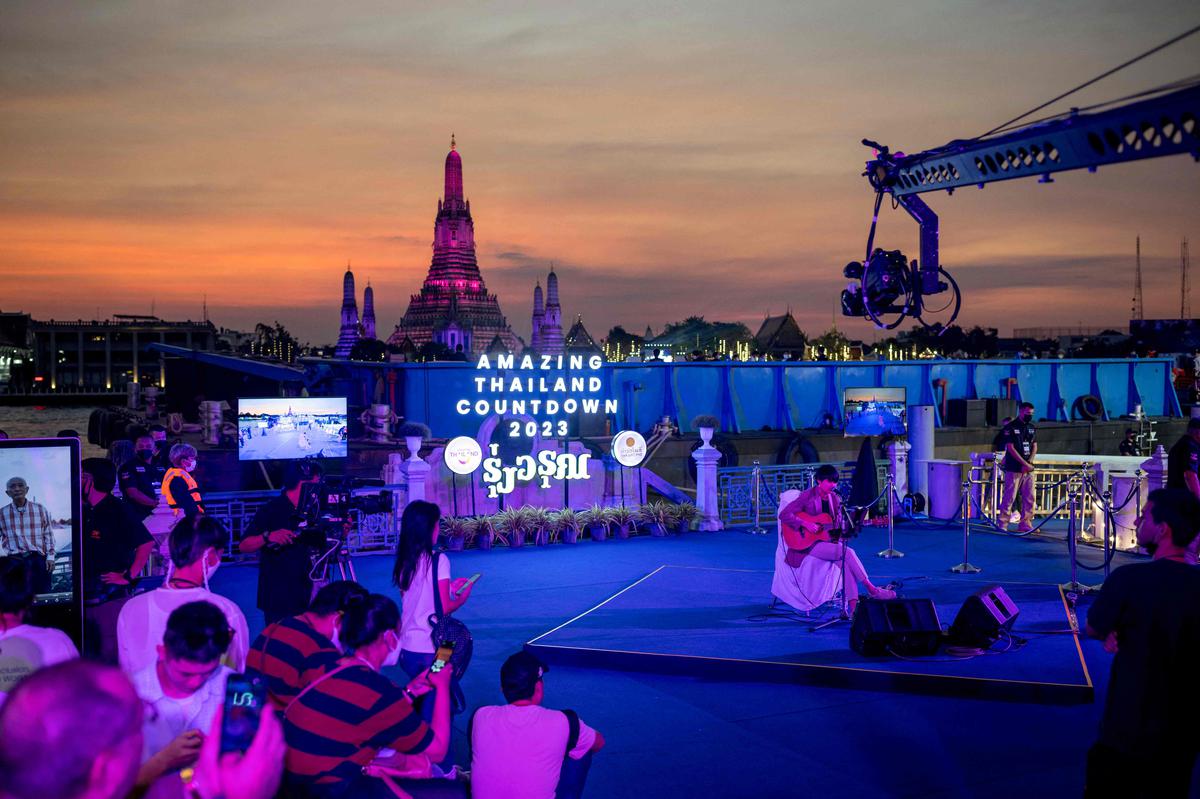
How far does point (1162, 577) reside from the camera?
4.79 m

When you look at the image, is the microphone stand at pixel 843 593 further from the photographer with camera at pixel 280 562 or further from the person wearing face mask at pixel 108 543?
the person wearing face mask at pixel 108 543

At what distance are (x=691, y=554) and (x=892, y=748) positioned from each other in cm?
793

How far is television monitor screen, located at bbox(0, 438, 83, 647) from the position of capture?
20.7ft

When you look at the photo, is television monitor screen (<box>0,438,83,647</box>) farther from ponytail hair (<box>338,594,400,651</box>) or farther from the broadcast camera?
ponytail hair (<box>338,594,400,651</box>)

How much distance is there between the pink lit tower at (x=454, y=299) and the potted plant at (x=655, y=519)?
134 meters

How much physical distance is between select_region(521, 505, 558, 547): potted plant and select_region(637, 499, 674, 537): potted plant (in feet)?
5.59

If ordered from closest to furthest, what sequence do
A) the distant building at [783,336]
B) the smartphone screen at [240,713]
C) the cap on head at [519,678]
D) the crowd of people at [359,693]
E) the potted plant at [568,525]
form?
the smartphone screen at [240,713]
the crowd of people at [359,693]
the cap on head at [519,678]
the potted plant at [568,525]
the distant building at [783,336]

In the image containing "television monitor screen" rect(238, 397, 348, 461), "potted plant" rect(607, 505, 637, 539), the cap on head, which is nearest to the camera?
the cap on head

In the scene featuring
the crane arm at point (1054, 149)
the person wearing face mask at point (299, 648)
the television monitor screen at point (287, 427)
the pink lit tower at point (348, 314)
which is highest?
the pink lit tower at point (348, 314)

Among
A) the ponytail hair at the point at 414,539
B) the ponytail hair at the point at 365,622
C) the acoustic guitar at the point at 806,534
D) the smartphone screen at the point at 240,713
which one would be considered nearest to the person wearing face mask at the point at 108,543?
the ponytail hair at the point at 414,539

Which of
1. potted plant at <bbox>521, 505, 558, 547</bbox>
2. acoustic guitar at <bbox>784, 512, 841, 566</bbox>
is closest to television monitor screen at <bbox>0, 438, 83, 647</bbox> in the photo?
acoustic guitar at <bbox>784, 512, 841, 566</bbox>

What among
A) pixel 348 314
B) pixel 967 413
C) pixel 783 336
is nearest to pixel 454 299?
pixel 348 314

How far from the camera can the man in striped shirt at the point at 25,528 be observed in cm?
627

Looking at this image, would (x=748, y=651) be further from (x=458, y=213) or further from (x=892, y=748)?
(x=458, y=213)
